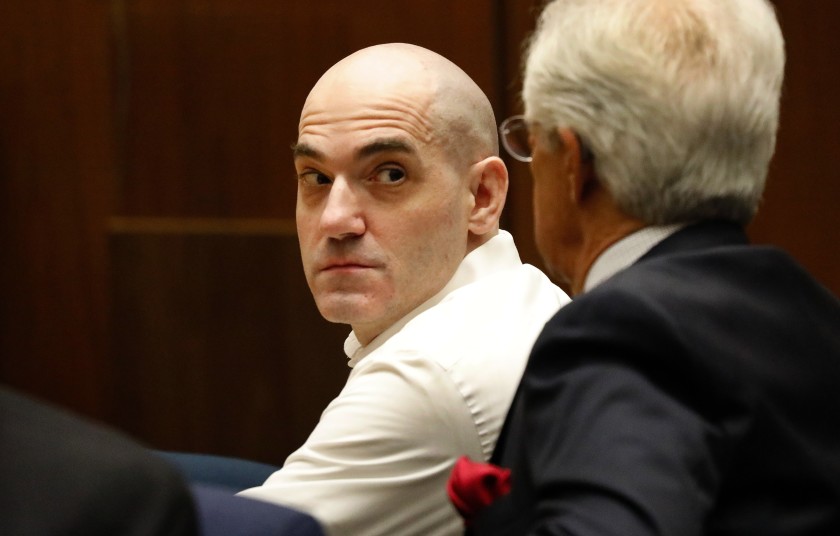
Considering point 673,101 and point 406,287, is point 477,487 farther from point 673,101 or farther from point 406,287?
point 406,287

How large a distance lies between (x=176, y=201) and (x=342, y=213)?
201cm

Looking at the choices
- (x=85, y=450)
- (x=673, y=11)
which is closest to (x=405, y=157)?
(x=673, y=11)

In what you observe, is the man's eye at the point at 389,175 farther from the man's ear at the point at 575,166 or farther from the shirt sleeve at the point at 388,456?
the man's ear at the point at 575,166

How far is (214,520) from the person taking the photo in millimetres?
1496

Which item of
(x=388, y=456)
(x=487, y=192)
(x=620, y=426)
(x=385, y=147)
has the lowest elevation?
(x=388, y=456)

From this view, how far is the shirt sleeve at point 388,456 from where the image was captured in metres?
1.80

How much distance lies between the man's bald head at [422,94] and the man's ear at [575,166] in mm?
674

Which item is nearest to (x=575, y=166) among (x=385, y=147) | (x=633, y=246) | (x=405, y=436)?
(x=633, y=246)

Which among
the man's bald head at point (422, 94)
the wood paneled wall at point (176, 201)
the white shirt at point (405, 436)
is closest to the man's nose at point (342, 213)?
the man's bald head at point (422, 94)

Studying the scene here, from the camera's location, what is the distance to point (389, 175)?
83.7 inches

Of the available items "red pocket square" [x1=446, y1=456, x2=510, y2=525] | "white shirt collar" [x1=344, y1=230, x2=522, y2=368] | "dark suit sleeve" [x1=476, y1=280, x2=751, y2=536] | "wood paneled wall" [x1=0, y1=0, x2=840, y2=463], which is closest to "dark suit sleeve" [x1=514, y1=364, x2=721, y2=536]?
"dark suit sleeve" [x1=476, y1=280, x2=751, y2=536]

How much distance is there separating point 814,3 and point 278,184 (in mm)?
1552

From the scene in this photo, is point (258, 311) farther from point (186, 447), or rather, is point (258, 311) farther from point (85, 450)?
point (85, 450)

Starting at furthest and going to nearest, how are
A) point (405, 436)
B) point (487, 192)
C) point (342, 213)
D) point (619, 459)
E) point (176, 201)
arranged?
point (176, 201) < point (487, 192) < point (342, 213) < point (405, 436) < point (619, 459)
